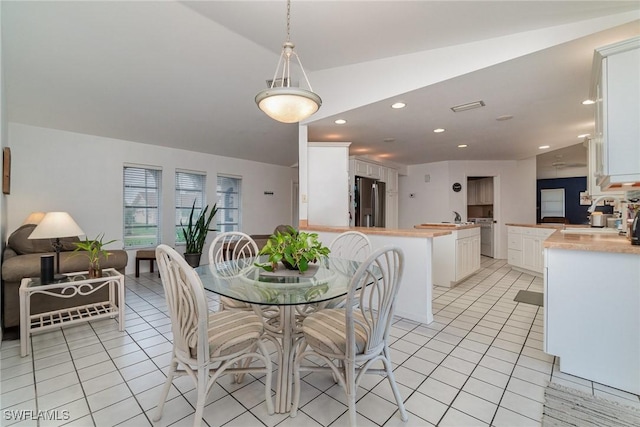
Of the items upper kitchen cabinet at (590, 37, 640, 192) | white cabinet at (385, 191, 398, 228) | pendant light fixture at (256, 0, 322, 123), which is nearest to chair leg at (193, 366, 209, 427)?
pendant light fixture at (256, 0, 322, 123)

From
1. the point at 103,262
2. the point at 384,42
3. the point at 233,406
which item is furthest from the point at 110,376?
the point at 384,42

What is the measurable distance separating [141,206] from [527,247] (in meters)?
6.82

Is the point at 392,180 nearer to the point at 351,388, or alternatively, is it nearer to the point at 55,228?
the point at 351,388

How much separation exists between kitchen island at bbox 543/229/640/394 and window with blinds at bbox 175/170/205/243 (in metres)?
5.54

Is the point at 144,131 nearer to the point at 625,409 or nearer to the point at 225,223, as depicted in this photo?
the point at 225,223

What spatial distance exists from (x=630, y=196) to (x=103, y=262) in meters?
5.65

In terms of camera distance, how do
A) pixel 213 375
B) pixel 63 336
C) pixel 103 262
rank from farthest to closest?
1. pixel 103 262
2. pixel 63 336
3. pixel 213 375

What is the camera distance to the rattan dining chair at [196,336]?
1273 mm

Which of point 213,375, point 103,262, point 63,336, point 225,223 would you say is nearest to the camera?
point 213,375

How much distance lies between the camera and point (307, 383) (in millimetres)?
1792

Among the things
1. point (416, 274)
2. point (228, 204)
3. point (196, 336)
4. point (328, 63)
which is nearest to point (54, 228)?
point (196, 336)

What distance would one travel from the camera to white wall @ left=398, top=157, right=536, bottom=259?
6.26 m

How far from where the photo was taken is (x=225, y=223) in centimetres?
621

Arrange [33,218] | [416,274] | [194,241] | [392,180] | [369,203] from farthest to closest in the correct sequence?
1. [392,180]
2. [369,203]
3. [194,241]
4. [33,218]
5. [416,274]
